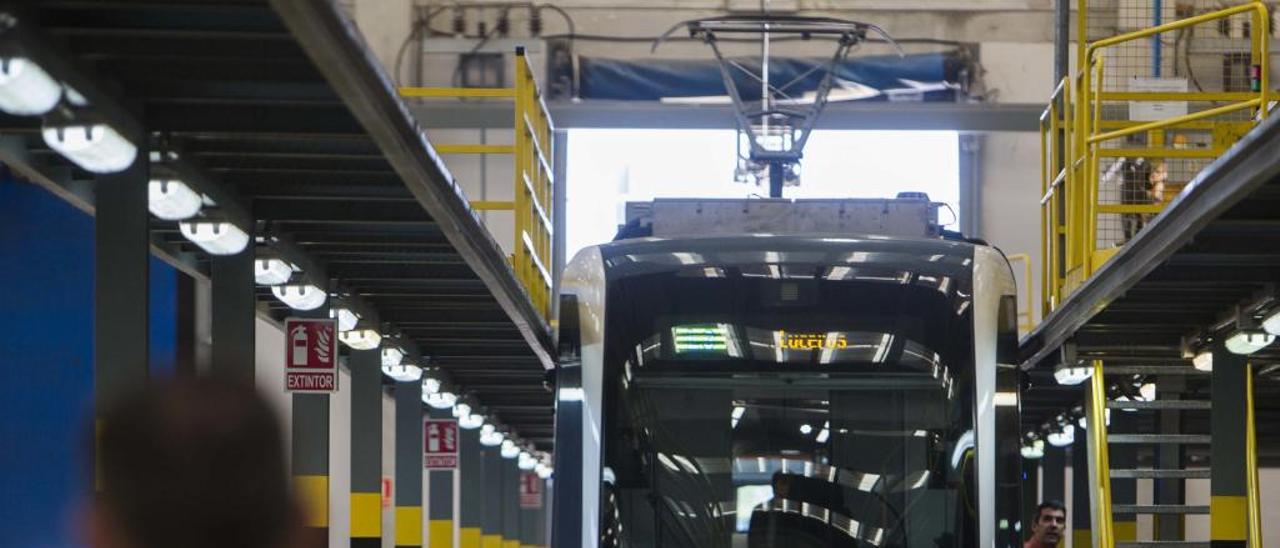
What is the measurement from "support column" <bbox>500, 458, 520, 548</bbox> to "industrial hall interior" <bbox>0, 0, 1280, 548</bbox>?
11820mm

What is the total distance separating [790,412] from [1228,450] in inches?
178

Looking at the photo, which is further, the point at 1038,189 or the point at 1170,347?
the point at 1038,189

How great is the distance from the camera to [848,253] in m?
12.3

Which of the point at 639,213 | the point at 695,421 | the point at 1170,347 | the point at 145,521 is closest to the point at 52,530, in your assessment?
the point at 639,213

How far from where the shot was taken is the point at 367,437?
16.9 metres

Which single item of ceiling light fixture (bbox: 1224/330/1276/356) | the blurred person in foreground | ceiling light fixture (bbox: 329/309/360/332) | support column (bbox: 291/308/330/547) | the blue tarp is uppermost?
the blue tarp

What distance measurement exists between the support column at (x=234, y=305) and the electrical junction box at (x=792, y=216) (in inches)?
98.8

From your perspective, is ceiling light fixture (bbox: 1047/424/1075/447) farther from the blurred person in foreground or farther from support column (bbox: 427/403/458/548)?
the blurred person in foreground

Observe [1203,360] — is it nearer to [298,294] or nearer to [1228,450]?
[1228,450]

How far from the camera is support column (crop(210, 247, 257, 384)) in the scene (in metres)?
12.4

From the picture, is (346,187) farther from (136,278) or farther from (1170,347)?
(1170,347)

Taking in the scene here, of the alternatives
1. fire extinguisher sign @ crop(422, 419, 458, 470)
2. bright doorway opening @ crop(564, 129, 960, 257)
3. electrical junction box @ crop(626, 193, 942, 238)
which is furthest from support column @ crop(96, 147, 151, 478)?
bright doorway opening @ crop(564, 129, 960, 257)

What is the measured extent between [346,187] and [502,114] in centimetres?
1283

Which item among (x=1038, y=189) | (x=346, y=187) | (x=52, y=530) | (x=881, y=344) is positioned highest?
(x=1038, y=189)
